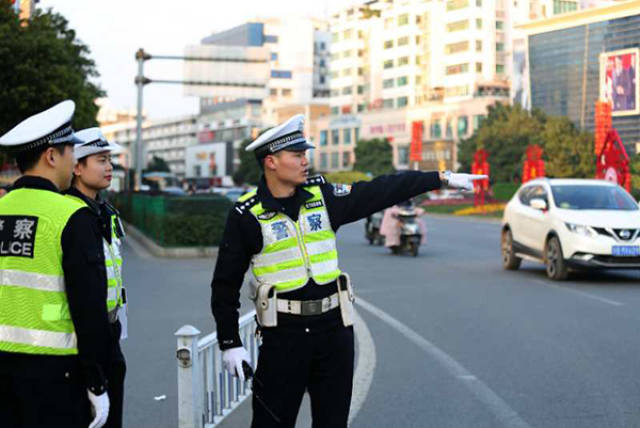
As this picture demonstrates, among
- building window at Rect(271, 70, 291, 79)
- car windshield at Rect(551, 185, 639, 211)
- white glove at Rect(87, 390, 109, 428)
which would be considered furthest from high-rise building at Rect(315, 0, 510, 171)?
white glove at Rect(87, 390, 109, 428)

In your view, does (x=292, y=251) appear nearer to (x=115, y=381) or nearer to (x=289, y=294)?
(x=289, y=294)

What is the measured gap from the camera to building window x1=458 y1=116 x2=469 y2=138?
356ft

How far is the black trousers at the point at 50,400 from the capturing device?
3.64m

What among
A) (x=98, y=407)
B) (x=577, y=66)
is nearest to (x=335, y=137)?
(x=577, y=66)

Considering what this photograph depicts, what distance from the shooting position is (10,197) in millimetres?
3750

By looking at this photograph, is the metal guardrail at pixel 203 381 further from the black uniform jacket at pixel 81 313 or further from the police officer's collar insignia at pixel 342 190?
the black uniform jacket at pixel 81 313

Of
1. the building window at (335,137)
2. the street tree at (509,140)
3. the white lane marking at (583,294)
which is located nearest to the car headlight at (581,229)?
the white lane marking at (583,294)

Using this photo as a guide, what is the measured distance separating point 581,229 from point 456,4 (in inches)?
4014

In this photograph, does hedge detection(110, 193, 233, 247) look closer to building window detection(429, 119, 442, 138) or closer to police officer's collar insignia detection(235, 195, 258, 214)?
police officer's collar insignia detection(235, 195, 258, 214)

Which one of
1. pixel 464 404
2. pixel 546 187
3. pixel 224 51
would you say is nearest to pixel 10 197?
pixel 464 404

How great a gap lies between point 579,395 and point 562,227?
8.33 m

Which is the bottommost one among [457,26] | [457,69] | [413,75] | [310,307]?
[310,307]

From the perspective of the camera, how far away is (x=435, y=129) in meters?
114

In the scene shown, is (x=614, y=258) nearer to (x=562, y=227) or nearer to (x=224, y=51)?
(x=562, y=227)
